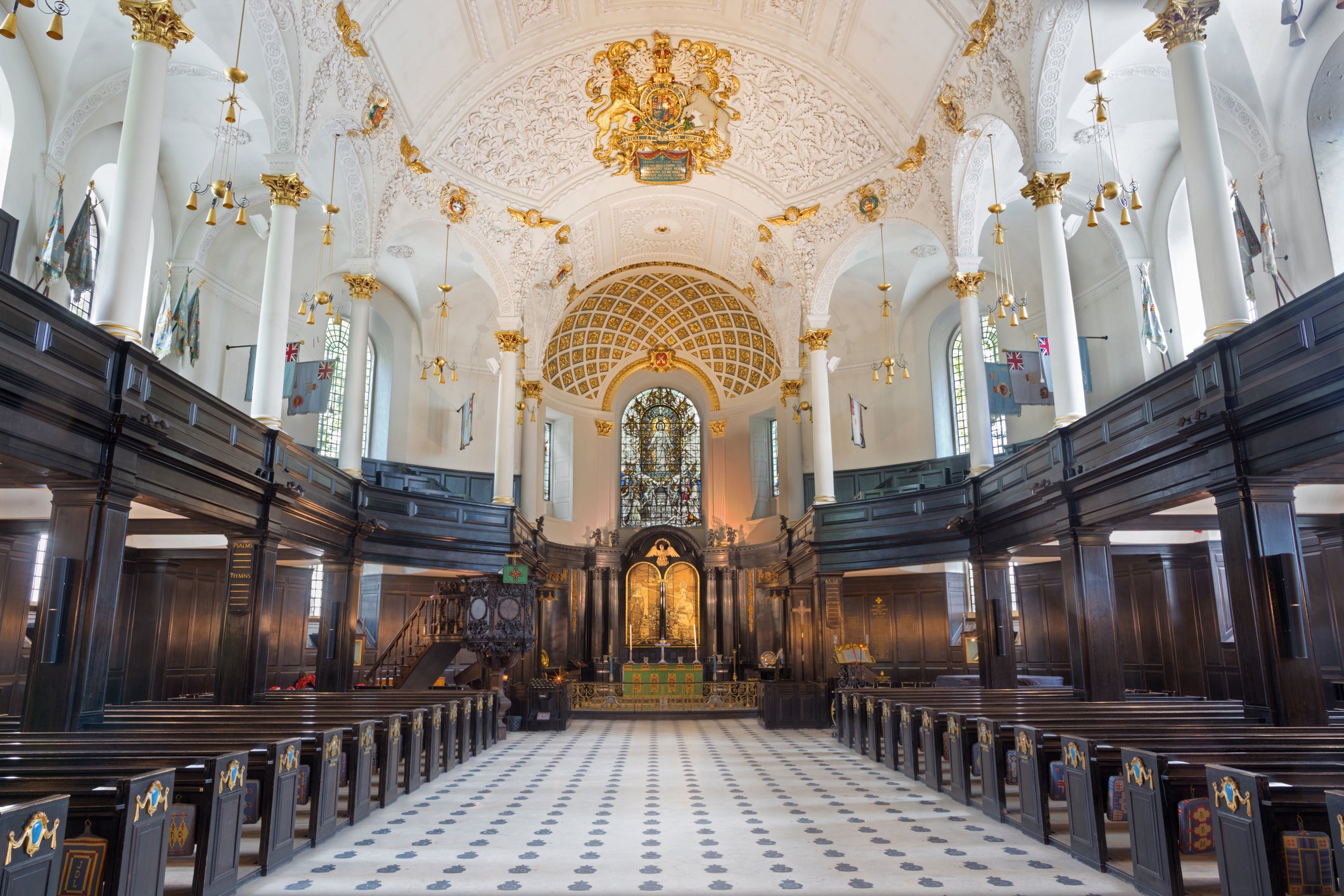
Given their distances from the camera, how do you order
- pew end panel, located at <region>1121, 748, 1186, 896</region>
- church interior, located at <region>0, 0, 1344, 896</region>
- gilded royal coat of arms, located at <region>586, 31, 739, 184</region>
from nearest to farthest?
pew end panel, located at <region>1121, 748, 1186, 896</region> → church interior, located at <region>0, 0, 1344, 896</region> → gilded royal coat of arms, located at <region>586, 31, 739, 184</region>

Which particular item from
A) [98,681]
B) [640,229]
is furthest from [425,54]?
[98,681]

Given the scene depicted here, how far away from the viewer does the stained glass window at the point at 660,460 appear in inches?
1172

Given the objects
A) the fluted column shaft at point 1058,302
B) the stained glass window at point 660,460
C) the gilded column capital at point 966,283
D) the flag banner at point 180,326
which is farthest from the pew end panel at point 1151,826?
the stained glass window at point 660,460

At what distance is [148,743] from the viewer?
22.4 feet

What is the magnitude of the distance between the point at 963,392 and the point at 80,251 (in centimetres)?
2082

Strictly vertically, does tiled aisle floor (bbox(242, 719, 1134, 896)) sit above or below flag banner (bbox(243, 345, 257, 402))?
below

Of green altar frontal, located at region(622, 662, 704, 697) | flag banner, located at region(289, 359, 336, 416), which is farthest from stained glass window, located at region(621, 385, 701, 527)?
flag banner, located at region(289, 359, 336, 416)

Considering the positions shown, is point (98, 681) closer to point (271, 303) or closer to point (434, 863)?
point (434, 863)

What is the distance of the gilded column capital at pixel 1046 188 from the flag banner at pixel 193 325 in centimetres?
1677

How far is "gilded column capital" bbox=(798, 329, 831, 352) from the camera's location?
22547mm

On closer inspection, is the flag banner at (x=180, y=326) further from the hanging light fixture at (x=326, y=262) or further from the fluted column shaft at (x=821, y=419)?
the fluted column shaft at (x=821, y=419)

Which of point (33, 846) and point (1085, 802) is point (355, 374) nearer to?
point (33, 846)

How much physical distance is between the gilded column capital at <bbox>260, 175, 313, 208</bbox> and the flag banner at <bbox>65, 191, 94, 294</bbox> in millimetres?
3657

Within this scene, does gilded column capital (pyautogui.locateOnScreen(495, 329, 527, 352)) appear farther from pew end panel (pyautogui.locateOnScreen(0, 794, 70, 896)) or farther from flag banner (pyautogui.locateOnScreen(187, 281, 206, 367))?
pew end panel (pyautogui.locateOnScreen(0, 794, 70, 896))
